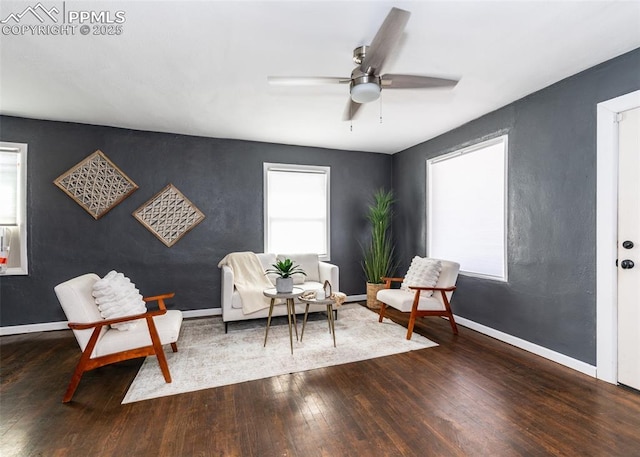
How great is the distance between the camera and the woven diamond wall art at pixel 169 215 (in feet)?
14.0

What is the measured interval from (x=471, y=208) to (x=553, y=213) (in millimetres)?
1107

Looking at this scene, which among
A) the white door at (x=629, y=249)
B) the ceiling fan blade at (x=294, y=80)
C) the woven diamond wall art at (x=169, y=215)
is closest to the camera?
the ceiling fan blade at (x=294, y=80)

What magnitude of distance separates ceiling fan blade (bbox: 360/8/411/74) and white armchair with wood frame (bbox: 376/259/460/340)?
90.2 inches

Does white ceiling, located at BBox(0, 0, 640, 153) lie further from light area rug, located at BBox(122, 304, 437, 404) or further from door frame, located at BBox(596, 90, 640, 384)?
light area rug, located at BBox(122, 304, 437, 404)

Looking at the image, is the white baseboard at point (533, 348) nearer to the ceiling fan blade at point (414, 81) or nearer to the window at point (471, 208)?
the window at point (471, 208)

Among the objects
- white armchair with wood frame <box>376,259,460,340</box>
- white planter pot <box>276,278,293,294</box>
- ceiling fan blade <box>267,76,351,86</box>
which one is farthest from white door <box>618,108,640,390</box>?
white planter pot <box>276,278,293,294</box>

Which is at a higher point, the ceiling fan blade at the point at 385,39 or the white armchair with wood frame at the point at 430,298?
the ceiling fan blade at the point at 385,39

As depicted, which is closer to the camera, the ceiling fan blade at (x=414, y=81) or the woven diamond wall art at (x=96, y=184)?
the ceiling fan blade at (x=414, y=81)

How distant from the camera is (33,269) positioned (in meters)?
3.80

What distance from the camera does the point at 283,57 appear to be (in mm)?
2432

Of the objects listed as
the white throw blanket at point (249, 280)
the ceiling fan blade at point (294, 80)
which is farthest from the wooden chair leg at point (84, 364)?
the ceiling fan blade at point (294, 80)

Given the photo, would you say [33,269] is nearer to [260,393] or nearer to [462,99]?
[260,393]

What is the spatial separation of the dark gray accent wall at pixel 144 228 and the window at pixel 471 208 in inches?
52.5

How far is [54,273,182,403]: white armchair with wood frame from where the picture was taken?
2238mm
